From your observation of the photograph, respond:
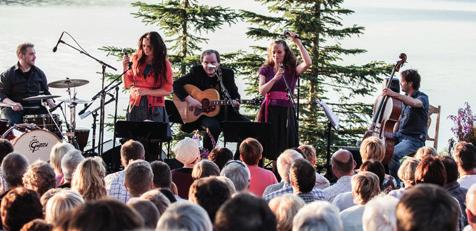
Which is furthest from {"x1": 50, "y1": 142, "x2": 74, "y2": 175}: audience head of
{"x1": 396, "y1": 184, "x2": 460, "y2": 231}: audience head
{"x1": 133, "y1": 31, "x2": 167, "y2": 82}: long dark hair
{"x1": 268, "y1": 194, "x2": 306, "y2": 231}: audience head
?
{"x1": 396, "y1": 184, "x2": 460, "y2": 231}: audience head

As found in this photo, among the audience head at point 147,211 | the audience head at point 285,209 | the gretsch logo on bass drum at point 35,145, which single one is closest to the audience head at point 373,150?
the audience head at point 285,209

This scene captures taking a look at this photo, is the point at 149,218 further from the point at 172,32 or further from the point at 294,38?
the point at 172,32

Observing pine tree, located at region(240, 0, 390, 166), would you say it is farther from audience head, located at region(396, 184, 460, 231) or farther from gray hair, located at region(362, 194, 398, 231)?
audience head, located at region(396, 184, 460, 231)

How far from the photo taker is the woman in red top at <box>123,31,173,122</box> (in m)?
9.77

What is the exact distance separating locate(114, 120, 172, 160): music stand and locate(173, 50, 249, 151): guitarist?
0.93 metres

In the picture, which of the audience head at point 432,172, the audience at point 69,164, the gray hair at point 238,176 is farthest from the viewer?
the audience at point 69,164

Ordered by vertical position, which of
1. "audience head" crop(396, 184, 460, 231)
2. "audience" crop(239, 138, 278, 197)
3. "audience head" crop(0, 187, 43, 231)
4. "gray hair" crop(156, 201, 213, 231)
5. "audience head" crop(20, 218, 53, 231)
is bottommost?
"audience" crop(239, 138, 278, 197)

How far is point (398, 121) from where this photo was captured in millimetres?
9969

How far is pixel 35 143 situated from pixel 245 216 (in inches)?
272

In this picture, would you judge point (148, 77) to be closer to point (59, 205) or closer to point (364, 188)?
point (364, 188)

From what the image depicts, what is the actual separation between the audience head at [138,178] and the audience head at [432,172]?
1795 mm

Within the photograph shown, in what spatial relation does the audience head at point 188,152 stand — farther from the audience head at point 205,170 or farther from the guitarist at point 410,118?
the guitarist at point 410,118

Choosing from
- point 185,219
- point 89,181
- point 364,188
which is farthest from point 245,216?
point 89,181

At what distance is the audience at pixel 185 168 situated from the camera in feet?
23.7
